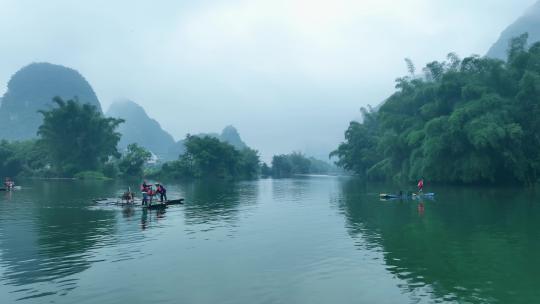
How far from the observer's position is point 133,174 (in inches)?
4210

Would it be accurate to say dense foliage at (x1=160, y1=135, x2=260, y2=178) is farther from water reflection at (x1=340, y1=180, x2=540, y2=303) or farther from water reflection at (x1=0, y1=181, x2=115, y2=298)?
water reflection at (x1=340, y1=180, x2=540, y2=303)

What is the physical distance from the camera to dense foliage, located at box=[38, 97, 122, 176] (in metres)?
95.2

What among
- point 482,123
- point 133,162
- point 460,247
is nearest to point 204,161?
point 133,162

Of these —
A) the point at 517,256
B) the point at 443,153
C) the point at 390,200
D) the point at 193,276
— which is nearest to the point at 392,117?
the point at 443,153

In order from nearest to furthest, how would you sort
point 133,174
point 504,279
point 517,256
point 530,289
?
point 530,289 → point 504,279 → point 517,256 → point 133,174

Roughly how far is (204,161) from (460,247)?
96262 millimetres

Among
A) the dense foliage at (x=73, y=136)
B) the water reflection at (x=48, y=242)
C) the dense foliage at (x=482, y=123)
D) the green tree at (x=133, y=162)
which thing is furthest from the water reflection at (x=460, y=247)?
the green tree at (x=133, y=162)

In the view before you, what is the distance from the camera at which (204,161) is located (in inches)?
4336

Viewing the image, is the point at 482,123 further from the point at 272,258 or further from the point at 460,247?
the point at 272,258

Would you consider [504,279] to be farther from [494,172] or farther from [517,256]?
[494,172]

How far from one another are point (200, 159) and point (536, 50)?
77.3m

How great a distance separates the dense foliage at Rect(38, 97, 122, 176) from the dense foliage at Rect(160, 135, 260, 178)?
18.2 metres

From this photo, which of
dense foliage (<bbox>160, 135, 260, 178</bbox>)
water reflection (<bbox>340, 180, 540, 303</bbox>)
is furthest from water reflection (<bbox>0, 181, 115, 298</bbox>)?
dense foliage (<bbox>160, 135, 260, 178</bbox>)

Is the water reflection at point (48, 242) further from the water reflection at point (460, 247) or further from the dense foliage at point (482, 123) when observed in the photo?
the dense foliage at point (482, 123)
